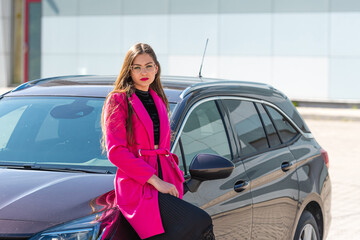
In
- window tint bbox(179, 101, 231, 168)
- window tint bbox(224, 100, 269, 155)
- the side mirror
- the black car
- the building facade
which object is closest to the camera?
the black car

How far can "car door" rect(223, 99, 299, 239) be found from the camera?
4379 mm

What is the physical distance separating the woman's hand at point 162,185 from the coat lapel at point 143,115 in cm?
18

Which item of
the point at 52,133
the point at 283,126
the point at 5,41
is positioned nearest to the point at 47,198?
the point at 52,133

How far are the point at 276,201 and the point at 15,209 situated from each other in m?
2.07

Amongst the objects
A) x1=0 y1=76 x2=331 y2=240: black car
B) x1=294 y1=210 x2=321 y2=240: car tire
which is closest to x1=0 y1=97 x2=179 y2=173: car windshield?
x1=0 y1=76 x2=331 y2=240: black car

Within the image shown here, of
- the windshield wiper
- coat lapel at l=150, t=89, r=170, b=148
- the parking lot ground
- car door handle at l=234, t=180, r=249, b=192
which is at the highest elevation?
coat lapel at l=150, t=89, r=170, b=148

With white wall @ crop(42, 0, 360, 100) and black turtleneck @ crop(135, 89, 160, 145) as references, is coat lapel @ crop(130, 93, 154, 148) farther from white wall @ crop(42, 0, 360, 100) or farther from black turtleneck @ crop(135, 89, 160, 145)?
white wall @ crop(42, 0, 360, 100)

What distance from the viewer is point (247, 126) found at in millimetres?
4613

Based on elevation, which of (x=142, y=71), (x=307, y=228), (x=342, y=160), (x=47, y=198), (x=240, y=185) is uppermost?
(x=142, y=71)

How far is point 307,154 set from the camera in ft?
17.0

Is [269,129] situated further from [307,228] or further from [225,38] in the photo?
[225,38]

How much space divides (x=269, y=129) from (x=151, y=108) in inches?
70.5

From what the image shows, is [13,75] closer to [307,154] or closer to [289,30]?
[289,30]

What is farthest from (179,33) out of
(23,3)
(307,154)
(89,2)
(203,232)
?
(203,232)
